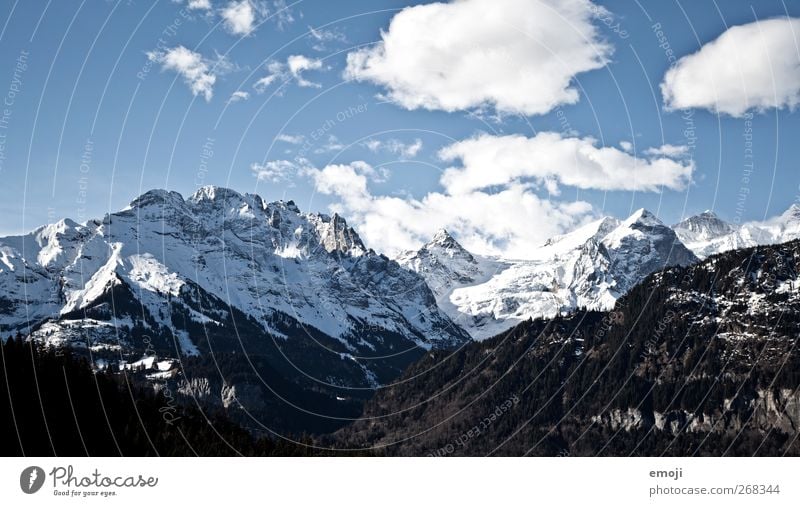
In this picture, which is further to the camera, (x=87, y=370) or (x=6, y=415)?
(x=87, y=370)
